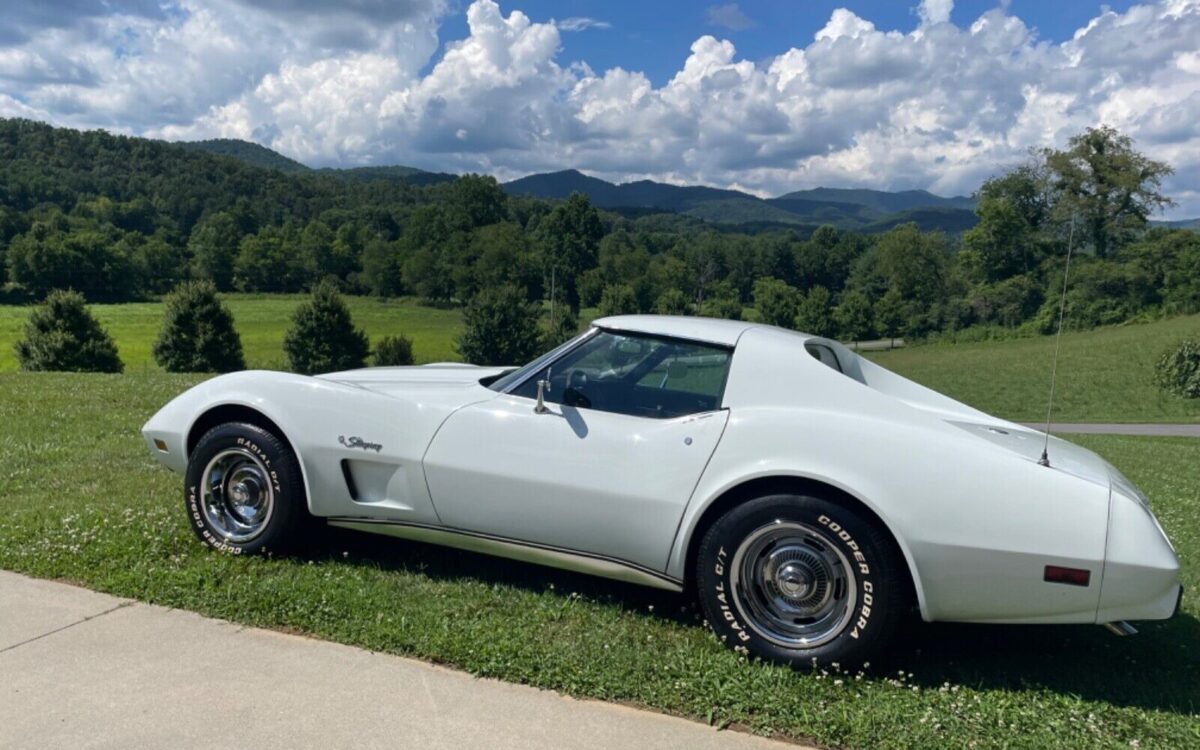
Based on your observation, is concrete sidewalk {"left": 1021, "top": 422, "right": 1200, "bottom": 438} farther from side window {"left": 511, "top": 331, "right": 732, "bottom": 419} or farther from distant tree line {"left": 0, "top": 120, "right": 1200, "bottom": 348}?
side window {"left": 511, "top": 331, "right": 732, "bottom": 419}

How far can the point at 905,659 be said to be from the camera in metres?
3.27

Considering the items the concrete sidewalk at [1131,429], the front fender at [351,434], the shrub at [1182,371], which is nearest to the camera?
the front fender at [351,434]

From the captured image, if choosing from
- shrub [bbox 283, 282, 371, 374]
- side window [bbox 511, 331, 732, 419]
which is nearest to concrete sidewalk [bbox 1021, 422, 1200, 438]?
side window [bbox 511, 331, 732, 419]

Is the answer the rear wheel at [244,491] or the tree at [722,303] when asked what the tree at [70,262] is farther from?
the rear wheel at [244,491]

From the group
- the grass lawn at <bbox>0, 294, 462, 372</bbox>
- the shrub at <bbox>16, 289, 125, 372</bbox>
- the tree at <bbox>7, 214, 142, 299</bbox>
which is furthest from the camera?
the tree at <bbox>7, 214, 142, 299</bbox>

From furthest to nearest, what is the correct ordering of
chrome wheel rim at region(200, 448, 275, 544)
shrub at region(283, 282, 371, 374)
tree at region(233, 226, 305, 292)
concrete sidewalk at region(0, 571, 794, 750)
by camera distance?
tree at region(233, 226, 305, 292)
shrub at region(283, 282, 371, 374)
chrome wheel rim at region(200, 448, 275, 544)
concrete sidewalk at region(0, 571, 794, 750)

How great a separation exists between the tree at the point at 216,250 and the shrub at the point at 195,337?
53.1m

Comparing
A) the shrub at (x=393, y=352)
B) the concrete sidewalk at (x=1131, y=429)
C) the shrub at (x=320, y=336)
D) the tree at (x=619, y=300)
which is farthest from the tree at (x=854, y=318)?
the shrub at (x=320, y=336)

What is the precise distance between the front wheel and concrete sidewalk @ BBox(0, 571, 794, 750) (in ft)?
1.77

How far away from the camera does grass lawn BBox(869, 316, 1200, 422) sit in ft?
113

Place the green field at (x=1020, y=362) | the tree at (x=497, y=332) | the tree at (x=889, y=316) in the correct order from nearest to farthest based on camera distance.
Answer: the green field at (x=1020, y=362) → the tree at (x=889, y=316) → the tree at (x=497, y=332)

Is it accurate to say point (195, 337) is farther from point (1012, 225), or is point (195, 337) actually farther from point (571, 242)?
point (1012, 225)

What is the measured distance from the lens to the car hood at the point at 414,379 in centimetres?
396

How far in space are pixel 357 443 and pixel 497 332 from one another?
53059 millimetres
